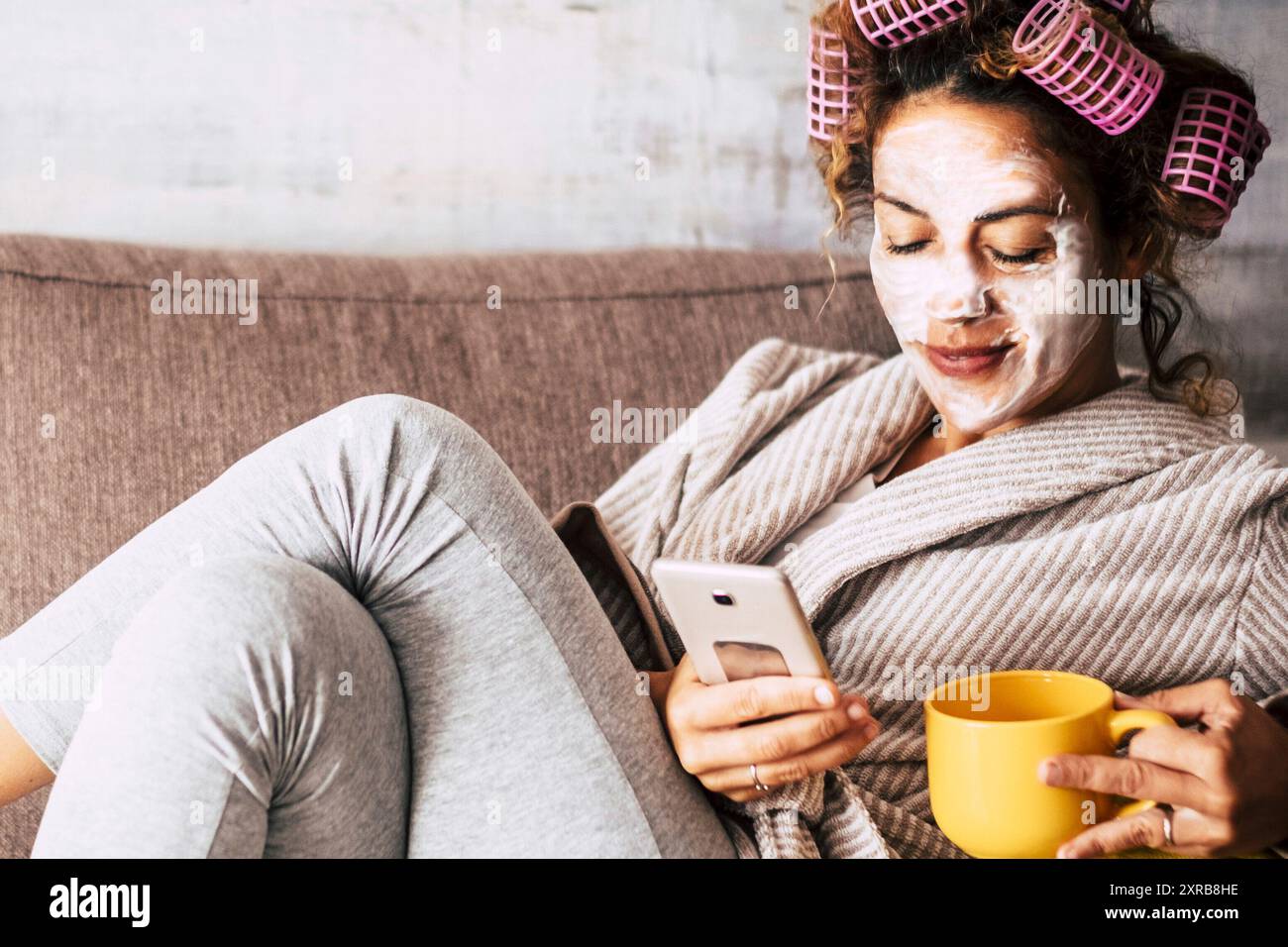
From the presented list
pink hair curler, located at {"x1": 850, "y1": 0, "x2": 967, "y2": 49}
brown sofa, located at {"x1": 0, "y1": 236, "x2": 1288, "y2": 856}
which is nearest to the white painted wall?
brown sofa, located at {"x1": 0, "y1": 236, "x2": 1288, "y2": 856}

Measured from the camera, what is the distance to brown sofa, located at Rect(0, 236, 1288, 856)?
1065mm

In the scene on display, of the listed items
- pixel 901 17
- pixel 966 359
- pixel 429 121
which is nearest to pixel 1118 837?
pixel 966 359

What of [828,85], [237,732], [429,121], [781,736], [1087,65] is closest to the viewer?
[237,732]

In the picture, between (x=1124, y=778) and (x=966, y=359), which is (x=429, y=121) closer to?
(x=966, y=359)

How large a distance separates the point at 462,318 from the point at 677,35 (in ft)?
1.58

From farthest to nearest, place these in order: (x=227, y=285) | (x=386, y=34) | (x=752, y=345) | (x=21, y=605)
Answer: (x=386, y=34), (x=752, y=345), (x=227, y=285), (x=21, y=605)

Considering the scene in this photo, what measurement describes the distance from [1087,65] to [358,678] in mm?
687

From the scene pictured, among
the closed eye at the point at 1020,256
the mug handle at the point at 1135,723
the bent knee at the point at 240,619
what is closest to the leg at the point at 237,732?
the bent knee at the point at 240,619

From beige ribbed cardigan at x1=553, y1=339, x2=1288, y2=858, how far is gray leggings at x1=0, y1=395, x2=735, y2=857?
0.48 ft

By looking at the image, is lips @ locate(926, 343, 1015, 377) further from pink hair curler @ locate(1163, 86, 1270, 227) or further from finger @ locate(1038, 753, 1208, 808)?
finger @ locate(1038, 753, 1208, 808)

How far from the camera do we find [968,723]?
720 millimetres

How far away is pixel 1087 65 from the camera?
896mm
